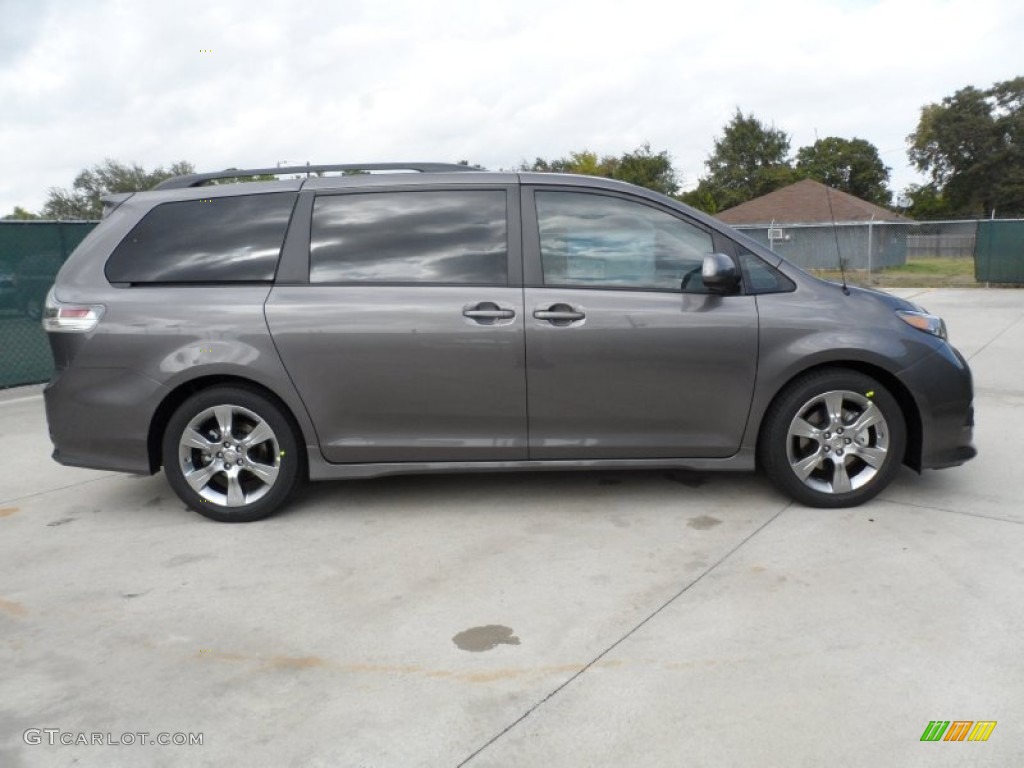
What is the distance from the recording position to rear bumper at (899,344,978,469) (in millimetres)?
4277

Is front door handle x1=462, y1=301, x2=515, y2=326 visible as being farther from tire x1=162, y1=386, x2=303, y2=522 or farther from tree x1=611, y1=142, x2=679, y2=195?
tree x1=611, y1=142, x2=679, y2=195

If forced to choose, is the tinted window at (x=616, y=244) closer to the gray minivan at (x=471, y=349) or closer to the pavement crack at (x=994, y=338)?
the gray minivan at (x=471, y=349)

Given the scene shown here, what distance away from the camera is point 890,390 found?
4.41 metres

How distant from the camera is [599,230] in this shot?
14.4 feet

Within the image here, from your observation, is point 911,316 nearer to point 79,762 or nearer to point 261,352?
point 261,352

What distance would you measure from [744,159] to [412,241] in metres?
57.1

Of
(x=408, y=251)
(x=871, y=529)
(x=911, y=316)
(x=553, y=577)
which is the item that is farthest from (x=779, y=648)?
(x=408, y=251)

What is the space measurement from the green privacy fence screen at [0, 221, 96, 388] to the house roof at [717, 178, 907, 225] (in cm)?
3357

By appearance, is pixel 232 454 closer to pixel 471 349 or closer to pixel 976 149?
pixel 471 349

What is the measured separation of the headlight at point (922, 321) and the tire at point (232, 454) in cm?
322

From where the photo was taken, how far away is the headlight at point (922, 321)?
4383 mm

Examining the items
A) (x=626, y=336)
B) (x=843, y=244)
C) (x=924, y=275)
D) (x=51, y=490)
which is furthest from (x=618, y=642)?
(x=843, y=244)

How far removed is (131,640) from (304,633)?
2.16ft

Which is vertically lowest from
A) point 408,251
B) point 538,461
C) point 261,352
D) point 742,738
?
point 742,738
